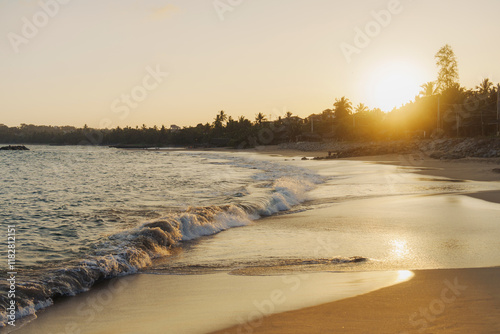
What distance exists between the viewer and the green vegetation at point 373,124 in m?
47.3

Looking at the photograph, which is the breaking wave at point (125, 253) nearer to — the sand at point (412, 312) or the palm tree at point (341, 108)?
the sand at point (412, 312)

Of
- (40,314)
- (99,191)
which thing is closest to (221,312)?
(40,314)

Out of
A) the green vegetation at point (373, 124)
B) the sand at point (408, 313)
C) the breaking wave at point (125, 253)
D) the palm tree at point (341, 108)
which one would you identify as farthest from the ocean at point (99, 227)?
the palm tree at point (341, 108)

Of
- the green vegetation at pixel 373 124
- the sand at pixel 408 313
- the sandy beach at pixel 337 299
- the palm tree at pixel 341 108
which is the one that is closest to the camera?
the sand at pixel 408 313

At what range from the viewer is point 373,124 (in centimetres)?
7606

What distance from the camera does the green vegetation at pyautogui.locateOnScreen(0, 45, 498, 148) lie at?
4731 cm

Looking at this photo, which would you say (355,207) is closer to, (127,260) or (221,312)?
(127,260)

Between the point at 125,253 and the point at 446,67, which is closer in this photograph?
the point at 125,253

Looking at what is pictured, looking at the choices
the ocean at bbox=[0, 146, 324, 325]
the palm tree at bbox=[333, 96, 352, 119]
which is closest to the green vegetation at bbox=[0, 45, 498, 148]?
the palm tree at bbox=[333, 96, 352, 119]

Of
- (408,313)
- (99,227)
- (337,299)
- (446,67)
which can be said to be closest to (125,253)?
(99,227)

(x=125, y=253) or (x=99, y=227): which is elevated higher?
(x=125, y=253)

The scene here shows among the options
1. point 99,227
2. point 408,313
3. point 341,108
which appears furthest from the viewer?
point 341,108

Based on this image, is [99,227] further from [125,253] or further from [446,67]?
[446,67]

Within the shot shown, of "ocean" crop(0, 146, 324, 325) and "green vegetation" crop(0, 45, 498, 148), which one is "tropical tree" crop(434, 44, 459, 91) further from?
"ocean" crop(0, 146, 324, 325)
